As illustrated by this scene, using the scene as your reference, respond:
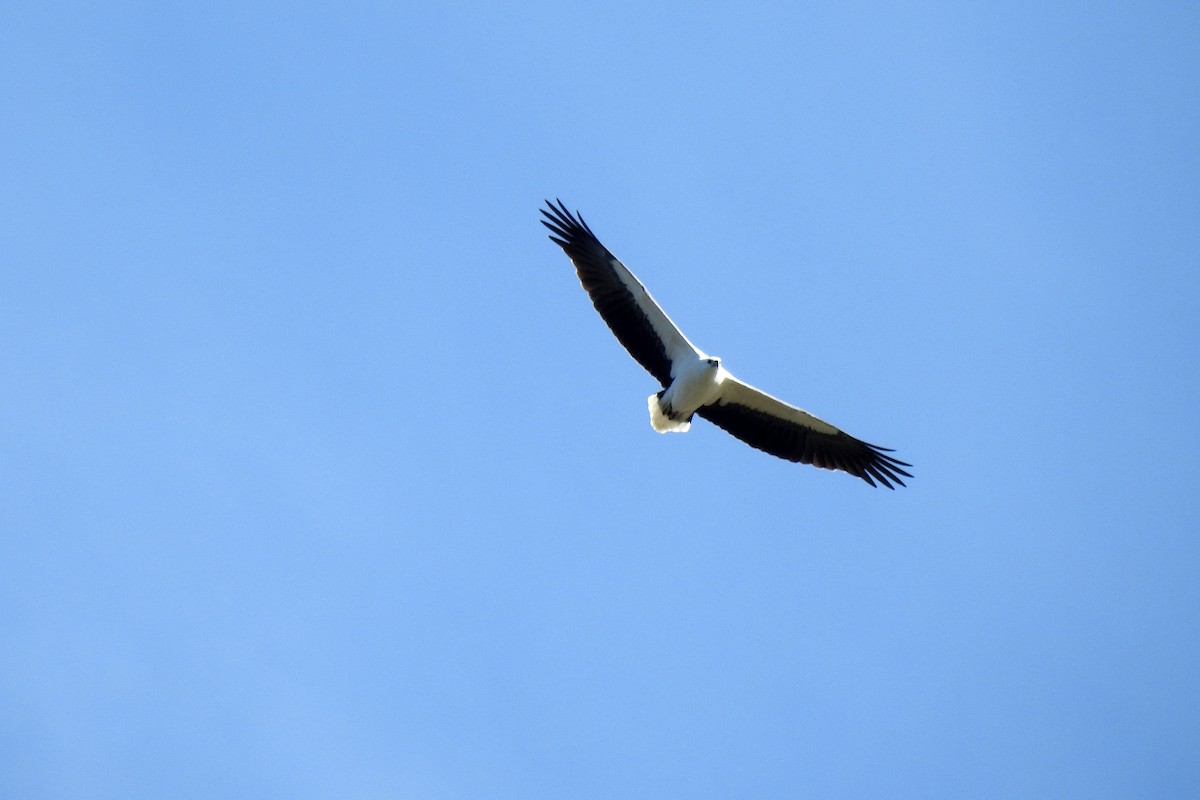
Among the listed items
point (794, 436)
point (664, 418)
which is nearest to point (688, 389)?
point (664, 418)

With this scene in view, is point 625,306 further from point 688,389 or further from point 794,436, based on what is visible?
point 794,436

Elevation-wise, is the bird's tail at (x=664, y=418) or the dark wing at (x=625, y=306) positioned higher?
the dark wing at (x=625, y=306)

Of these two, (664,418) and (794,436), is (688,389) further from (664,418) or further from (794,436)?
(794,436)

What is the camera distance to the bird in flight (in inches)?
576

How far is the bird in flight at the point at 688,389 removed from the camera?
48.0ft

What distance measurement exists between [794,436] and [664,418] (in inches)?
75.9

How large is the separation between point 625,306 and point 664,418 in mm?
1603

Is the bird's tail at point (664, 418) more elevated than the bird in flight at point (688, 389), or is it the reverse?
the bird in flight at point (688, 389)

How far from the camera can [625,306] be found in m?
14.9

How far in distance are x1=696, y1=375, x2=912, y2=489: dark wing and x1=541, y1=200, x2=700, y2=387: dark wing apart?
884mm

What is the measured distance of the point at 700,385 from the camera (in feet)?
47.2

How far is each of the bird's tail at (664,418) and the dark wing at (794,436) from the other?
38cm

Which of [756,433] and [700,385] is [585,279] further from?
[756,433]

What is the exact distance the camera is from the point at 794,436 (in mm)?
15398
